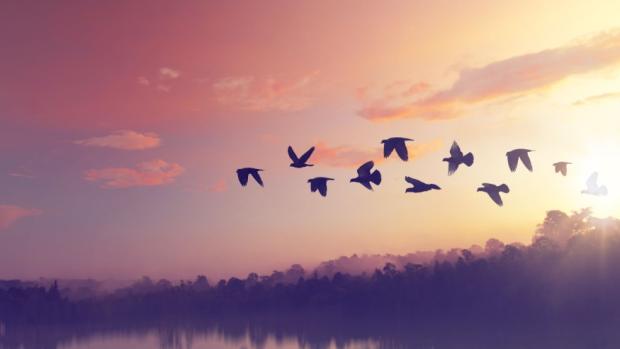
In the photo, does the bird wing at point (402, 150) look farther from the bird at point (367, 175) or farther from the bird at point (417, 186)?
the bird at point (417, 186)

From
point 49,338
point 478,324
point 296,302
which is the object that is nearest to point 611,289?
point 478,324

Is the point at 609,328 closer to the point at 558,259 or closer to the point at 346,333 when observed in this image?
the point at 558,259

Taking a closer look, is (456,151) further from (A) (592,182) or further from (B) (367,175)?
(A) (592,182)

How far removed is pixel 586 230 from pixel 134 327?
109 m

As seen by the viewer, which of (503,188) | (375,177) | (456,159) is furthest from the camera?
(503,188)

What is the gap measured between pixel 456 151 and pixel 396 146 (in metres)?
1.87

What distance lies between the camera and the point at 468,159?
63.4ft

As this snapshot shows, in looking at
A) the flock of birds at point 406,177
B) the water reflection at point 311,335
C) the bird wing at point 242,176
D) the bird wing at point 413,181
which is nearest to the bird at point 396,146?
the flock of birds at point 406,177

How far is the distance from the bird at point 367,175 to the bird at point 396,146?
2.23 feet

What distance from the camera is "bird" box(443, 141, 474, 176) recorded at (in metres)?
19.0

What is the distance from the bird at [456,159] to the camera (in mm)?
18950

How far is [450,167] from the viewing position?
1889cm

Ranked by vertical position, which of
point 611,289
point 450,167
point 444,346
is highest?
point 450,167

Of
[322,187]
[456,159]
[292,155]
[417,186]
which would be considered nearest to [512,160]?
[456,159]
